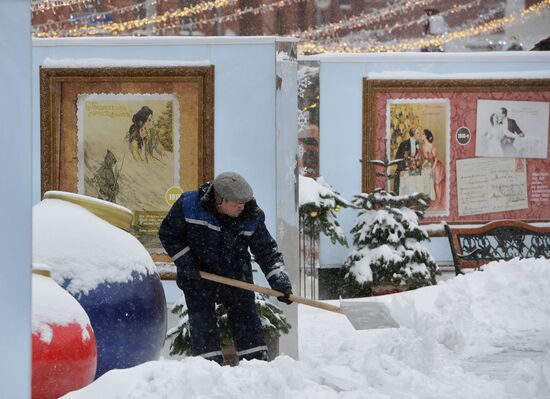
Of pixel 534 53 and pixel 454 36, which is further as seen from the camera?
pixel 454 36

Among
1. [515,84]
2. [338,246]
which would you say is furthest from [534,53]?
[338,246]

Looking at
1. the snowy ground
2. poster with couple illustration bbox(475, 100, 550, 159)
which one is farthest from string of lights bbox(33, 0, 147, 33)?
the snowy ground

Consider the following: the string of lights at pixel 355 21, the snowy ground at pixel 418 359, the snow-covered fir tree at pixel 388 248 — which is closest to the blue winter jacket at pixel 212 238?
the snowy ground at pixel 418 359

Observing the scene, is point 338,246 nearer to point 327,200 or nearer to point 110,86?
point 327,200

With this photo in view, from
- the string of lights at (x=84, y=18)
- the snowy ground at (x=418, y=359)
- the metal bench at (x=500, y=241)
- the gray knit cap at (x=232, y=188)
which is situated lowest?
the snowy ground at (x=418, y=359)

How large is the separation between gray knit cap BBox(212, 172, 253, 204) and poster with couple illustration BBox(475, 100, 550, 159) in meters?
7.79

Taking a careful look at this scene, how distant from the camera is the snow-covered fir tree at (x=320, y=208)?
12.3 metres

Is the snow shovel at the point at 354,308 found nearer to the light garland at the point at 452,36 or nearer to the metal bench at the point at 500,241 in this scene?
the metal bench at the point at 500,241

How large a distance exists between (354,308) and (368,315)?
0.93 ft

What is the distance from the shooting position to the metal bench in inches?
526

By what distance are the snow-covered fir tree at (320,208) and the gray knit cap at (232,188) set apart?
5.37 metres

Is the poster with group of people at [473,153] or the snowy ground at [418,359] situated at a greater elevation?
the poster with group of people at [473,153]

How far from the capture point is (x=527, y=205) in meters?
14.0

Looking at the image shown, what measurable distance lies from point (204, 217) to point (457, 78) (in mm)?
7564
